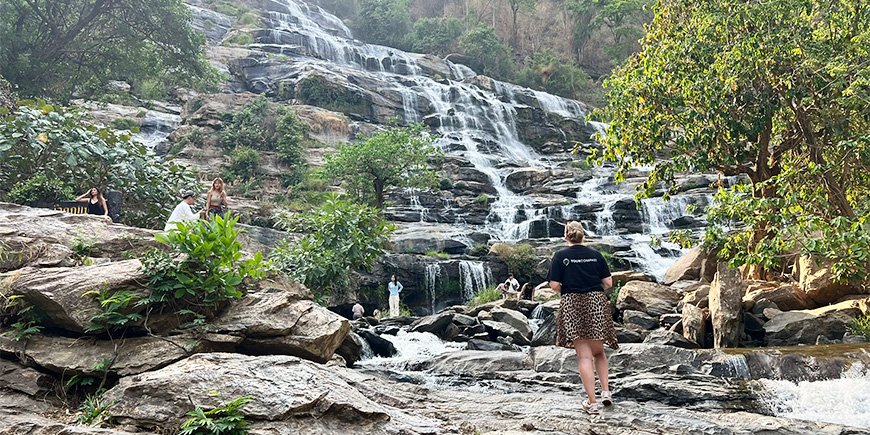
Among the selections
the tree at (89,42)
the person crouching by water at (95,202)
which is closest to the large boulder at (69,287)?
the person crouching by water at (95,202)

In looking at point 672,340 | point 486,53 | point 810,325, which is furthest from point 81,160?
point 486,53

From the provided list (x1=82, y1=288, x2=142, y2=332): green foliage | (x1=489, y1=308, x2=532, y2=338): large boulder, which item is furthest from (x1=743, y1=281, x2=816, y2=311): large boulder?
(x1=82, y1=288, x2=142, y2=332): green foliage

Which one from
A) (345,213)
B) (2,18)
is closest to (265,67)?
(2,18)

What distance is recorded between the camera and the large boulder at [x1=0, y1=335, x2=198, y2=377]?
4461 millimetres

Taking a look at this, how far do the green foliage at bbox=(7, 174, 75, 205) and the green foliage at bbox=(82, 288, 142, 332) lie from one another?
712 centimetres

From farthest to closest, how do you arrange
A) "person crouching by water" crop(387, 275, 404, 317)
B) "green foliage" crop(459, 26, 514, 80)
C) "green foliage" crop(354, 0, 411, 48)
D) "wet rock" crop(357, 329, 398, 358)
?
"green foliage" crop(354, 0, 411, 48) < "green foliage" crop(459, 26, 514, 80) < "person crouching by water" crop(387, 275, 404, 317) < "wet rock" crop(357, 329, 398, 358)

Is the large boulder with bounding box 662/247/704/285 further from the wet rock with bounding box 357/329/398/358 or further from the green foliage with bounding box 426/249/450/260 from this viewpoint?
the wet rock with bounding box 357/329/398/358

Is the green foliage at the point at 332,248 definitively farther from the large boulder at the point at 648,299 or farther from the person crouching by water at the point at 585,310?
the person crouching by water at the point at 585,310

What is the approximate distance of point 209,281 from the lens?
5.09m

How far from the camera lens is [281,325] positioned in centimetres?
562

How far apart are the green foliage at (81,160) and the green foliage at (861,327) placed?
1233 centimetres

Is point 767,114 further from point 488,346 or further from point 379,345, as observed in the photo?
point 379,345

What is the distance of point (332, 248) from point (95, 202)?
4.67 meters

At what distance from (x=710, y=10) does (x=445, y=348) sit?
309 inches
